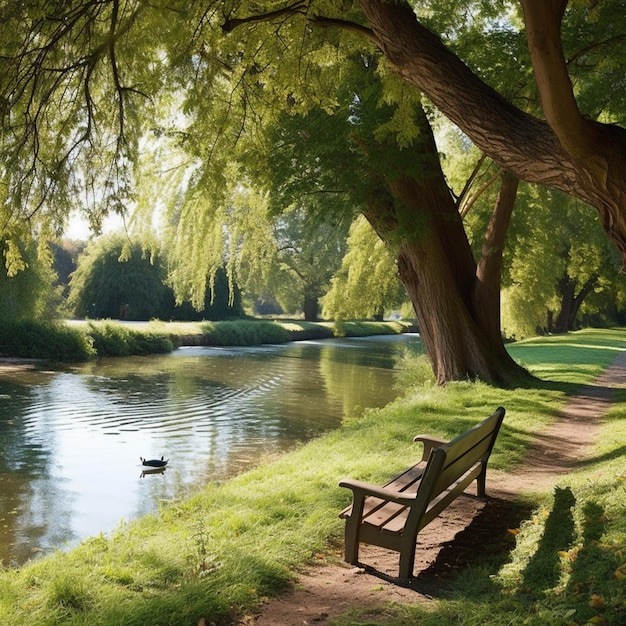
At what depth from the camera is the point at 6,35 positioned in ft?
19.9

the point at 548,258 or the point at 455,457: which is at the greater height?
the point at 548,258

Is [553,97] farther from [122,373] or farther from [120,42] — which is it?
[122,373]

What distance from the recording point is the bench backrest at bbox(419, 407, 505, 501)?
4258mm

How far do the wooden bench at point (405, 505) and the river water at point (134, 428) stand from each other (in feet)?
9.37

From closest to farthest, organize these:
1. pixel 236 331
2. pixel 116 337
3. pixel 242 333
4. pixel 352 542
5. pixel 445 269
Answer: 1. pixel 352 542
2. pixel 445 269
3. pixel 116 337
4. pixel 236 331
5. pixel 242 333

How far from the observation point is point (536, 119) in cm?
563

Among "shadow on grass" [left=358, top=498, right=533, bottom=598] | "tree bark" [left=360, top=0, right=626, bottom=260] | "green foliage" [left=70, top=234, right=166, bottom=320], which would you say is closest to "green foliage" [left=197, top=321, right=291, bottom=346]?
"green foliage" [left=70, top=234, right=166, bottom=320]

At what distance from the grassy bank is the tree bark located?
2.11 metres

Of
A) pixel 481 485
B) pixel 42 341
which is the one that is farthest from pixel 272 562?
pixel 42 341

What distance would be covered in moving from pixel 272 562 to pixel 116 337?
25246mm

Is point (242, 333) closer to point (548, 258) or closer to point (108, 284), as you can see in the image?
point (108, 284)

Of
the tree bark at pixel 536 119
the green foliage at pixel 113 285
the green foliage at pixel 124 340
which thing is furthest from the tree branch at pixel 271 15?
the green foliage at pixel 113 285

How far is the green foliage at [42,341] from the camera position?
81.1 feet

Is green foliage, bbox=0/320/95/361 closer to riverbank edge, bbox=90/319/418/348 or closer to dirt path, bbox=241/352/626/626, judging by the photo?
riverbank edge, bbox=90/319/418/348
